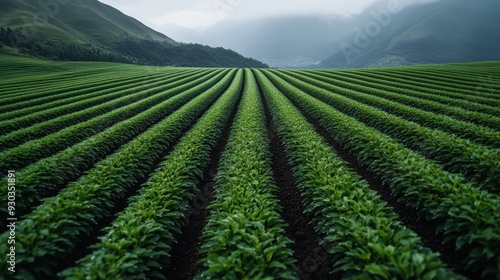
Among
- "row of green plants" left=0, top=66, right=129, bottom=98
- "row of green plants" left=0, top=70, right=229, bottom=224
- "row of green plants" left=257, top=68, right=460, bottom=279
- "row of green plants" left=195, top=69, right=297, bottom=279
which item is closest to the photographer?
"row of green plants" left=257, top=68, right=460, bottom=279

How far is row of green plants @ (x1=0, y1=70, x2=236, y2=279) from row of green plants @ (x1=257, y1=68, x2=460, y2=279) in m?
6.35

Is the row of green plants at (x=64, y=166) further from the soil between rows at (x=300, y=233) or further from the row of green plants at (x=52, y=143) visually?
the soil between rows at (x=300, y=233)

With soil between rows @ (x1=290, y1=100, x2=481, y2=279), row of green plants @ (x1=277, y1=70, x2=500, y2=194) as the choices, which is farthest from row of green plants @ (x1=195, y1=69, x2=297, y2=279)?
row of green plants @ (x1=277, y1=70, x2=500, y2=194)

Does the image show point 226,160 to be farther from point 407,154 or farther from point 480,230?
point 480,230

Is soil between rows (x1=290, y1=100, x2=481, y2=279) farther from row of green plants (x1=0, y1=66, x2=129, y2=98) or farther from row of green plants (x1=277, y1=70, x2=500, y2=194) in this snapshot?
row of green plants (x1=0, y1=66, x2=129, y2=98)

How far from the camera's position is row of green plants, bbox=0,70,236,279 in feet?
18.7

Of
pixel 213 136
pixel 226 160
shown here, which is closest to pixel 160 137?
pixel 213 136

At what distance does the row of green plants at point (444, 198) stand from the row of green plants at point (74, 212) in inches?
355

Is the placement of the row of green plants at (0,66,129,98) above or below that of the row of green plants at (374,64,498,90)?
below

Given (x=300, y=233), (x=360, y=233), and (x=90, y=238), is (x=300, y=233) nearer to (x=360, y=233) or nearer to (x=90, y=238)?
(x=360, y=233)

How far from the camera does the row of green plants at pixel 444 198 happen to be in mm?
5285

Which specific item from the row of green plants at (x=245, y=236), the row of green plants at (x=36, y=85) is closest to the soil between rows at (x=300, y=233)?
the row of green plants at (x=245, y=236)

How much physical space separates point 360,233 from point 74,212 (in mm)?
7469

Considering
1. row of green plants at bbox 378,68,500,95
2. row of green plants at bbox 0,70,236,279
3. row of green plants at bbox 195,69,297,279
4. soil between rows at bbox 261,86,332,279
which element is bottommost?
soil between rows at bbox 261,86,332,279
